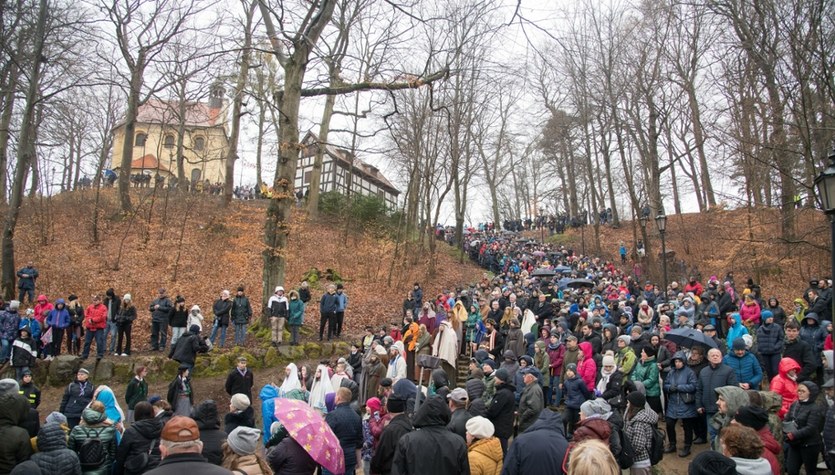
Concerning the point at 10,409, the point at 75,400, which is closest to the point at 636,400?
the point at 10,409

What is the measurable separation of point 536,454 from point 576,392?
428 cm

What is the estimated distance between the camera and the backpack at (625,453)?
5.60m

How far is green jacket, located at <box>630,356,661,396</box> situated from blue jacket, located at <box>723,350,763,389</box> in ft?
3.56

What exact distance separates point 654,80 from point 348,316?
17140mm

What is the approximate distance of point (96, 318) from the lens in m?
12.5

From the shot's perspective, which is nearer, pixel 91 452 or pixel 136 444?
pixel 136 444

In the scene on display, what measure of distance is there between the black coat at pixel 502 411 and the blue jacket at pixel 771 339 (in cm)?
534

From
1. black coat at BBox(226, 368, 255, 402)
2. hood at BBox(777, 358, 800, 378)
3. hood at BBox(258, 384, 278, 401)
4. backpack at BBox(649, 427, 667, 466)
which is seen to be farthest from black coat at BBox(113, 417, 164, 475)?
hood at BBox(777, 358, 800, 378)

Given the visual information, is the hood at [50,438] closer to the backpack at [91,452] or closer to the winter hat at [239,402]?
the backpack at [91,452]

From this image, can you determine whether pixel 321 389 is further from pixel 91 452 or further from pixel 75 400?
pixel 75 400

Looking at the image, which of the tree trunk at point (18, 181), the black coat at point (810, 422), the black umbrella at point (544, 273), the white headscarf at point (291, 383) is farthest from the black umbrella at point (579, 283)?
the tree trunk at point (18, 181)

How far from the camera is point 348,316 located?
59.0 ft

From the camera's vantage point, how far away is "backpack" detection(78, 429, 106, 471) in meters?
5.93

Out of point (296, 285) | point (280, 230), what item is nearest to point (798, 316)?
point (280, 230)
